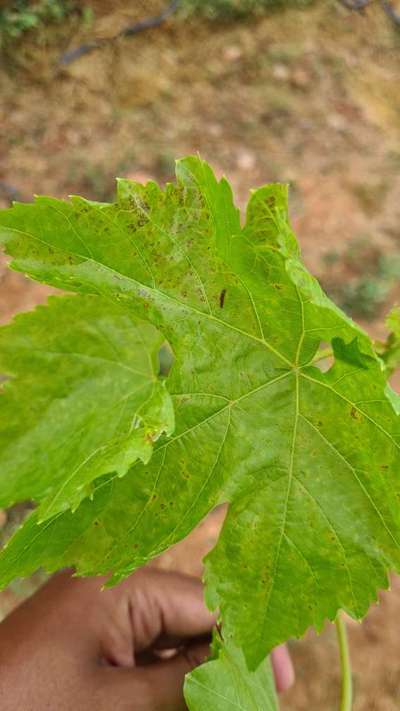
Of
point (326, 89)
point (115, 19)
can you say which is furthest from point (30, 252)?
point (115, 19)

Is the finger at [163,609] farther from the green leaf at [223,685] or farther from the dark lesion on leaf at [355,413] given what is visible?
the dark lesion on leaf at [355,413]

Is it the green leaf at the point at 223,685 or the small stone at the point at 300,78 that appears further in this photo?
the small stone at the point at 300,78

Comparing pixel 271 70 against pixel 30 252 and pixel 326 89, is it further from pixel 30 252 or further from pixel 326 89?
pixel 30 252

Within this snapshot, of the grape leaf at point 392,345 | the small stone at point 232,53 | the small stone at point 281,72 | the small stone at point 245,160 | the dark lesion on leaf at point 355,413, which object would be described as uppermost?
the small stone at point 232,53

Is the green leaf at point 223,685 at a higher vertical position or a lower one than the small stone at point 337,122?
lower

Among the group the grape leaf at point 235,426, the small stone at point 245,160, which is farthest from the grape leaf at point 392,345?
the small stone at point 245,160

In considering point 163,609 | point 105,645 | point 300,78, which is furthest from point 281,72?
point 105,645

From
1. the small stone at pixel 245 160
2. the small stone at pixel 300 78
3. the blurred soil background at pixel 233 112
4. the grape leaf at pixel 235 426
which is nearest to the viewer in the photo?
the grape leaf at pixel 235 426
